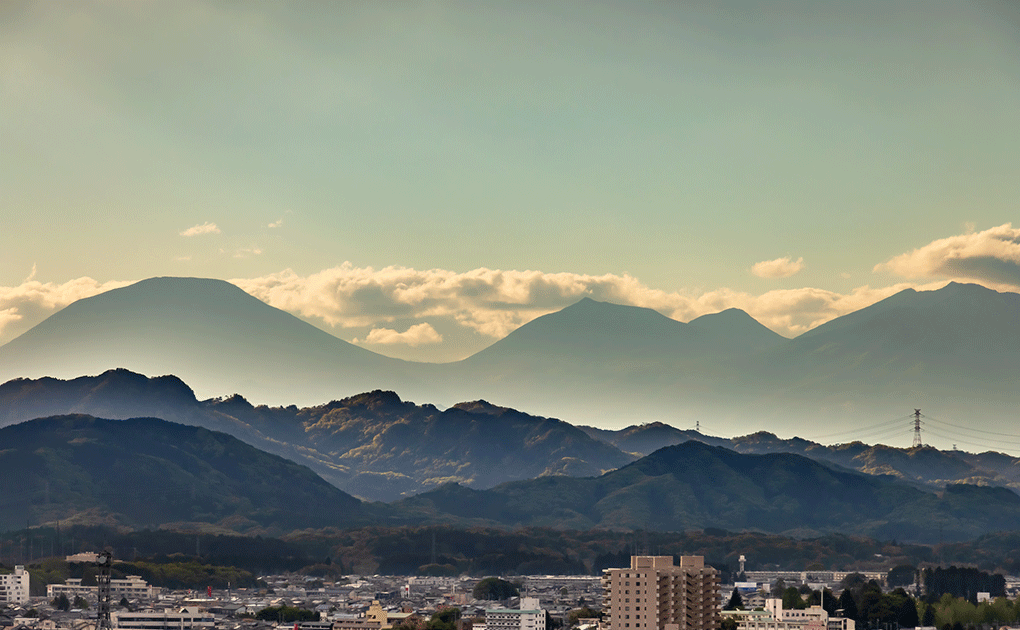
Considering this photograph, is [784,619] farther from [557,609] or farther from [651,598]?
[651,598]

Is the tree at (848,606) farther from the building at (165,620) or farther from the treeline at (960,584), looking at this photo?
the building at (165,620)

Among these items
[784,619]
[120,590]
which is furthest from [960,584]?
[120,590]

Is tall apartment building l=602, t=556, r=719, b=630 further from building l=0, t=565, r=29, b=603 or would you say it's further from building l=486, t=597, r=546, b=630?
building l=0, t=565, r=29, b=603

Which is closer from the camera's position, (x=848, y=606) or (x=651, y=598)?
(x=651, y=598)

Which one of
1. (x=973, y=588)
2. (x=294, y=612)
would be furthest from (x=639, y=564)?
(x=973, y=588)

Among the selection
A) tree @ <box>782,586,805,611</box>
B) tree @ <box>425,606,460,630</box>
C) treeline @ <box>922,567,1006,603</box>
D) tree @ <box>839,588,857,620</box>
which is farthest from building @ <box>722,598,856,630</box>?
treeline @ <box>922,567,1006,603</box>
